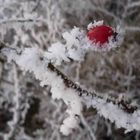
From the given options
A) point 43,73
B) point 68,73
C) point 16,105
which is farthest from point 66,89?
point 16,105

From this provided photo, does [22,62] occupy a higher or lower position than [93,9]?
lower

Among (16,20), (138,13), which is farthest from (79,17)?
(16,20)

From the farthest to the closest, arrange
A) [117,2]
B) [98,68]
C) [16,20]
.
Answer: [117,2]
[98,68]
[16,20]

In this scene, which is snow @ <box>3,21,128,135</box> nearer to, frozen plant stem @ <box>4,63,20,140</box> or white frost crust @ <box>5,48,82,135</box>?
white frost crust @ <box>5,48,82,135</box>

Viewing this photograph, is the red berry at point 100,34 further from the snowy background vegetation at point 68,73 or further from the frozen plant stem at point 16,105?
the frozen plant stem at point 16,105

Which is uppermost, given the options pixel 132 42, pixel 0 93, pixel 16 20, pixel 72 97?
pixel 132 42

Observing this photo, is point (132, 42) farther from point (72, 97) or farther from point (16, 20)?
point (72, 97)

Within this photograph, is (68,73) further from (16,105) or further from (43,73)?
(43,73)
